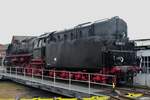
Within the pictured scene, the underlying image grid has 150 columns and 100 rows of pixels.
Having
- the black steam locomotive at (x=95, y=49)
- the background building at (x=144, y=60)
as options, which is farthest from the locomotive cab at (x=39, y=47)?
the background building at (x=144, y=60)

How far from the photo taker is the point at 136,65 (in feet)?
54.7

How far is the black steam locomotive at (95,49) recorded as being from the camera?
599 inches

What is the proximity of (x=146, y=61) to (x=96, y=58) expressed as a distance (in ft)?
20.4

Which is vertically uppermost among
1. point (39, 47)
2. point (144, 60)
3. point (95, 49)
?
point (39, 47)

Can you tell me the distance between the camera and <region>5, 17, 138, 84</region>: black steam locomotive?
599 inches

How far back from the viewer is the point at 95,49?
15.6 m

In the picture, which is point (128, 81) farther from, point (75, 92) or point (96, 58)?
point (75, 92)

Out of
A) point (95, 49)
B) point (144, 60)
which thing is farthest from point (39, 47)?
point (95, 49)

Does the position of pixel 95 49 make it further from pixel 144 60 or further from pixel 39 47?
pixel 39 47

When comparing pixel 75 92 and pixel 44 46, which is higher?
pixel 44 46

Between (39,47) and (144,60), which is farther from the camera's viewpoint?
(39,47)

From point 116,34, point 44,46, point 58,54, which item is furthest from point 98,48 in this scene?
point 44,46

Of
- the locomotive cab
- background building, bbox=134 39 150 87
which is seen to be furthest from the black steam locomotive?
background building, bbox=134 39 150 87

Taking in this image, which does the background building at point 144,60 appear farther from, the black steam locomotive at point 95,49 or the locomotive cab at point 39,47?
the locomotive cab at point 39,47
